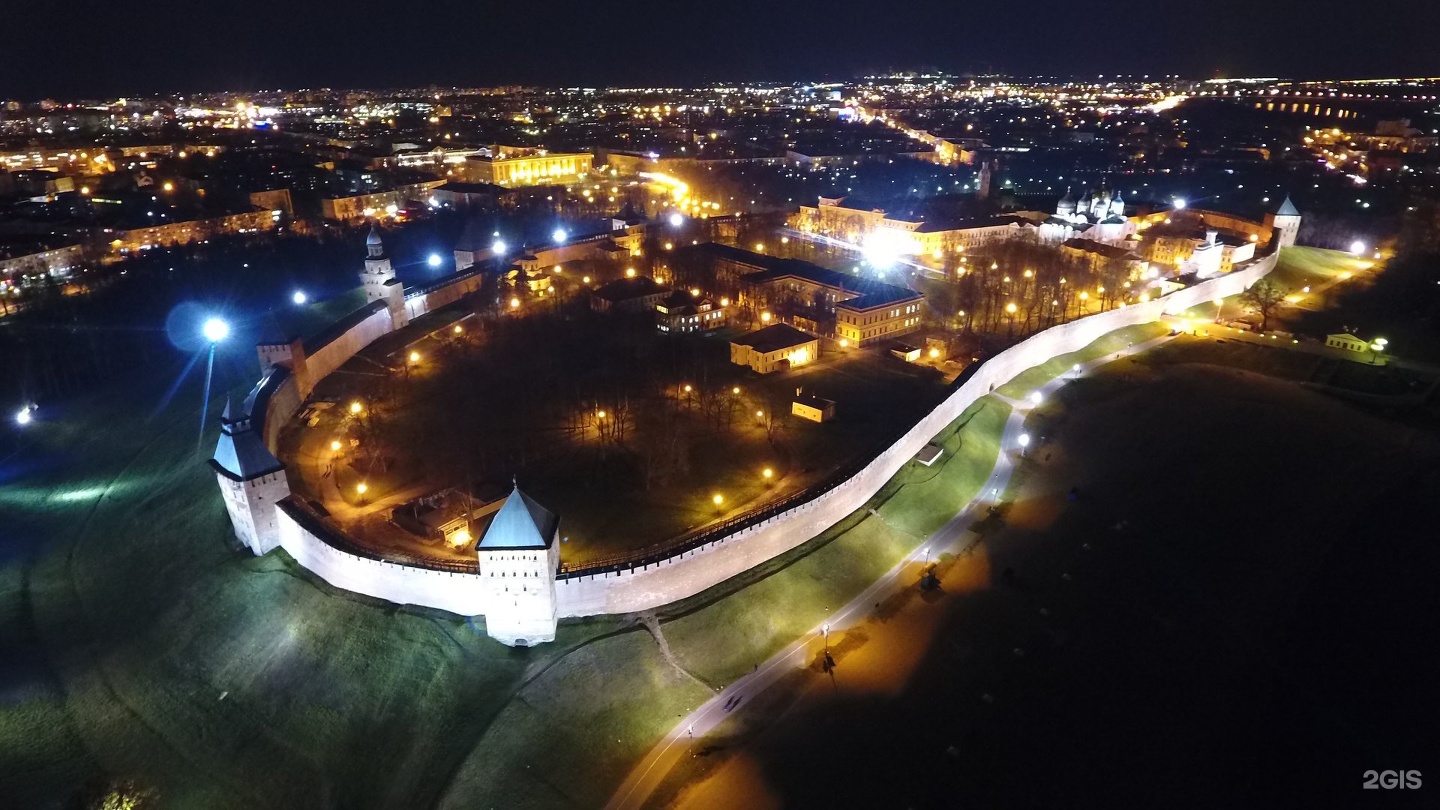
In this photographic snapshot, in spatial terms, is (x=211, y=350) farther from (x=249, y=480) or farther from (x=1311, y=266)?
(x=1311, y=266)

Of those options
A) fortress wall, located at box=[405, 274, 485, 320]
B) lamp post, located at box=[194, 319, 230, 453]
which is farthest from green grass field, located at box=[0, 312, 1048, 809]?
fortress wall, located at box=[405, 274, 485, 320]

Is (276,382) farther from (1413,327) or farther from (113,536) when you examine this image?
(1413,327)

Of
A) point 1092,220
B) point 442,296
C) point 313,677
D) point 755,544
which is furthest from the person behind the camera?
point 1092,220

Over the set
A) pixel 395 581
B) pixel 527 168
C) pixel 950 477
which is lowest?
pixel 950 477

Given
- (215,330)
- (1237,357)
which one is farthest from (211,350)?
(1237,357)

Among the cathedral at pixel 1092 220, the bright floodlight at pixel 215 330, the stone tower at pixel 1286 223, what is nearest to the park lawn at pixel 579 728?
the bright floodlight at pixel 215 330

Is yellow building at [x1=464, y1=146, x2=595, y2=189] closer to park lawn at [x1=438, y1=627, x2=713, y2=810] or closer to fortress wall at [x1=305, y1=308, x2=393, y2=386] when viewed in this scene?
fortress wall at [x1=305, y1=308, x2=393, y2=386]

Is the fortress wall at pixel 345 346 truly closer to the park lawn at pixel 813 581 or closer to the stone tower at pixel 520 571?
the stone tower at pixel 520 571
